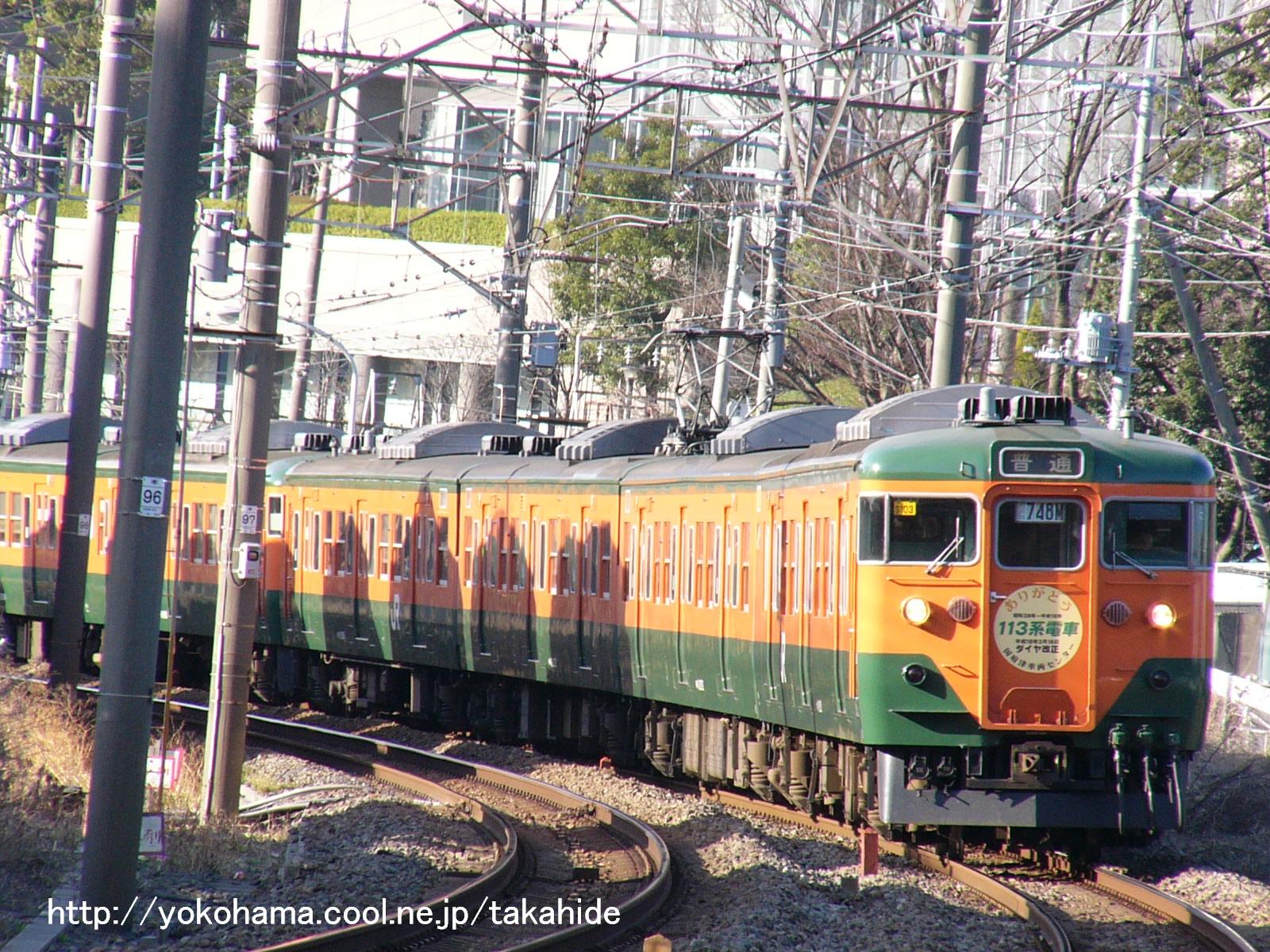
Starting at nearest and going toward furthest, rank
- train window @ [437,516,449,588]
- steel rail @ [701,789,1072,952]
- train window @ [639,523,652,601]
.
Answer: steel rail @ [701,789,1072,952] < train window @ [639,523,652,601] < train window @ [437,516,449,588]

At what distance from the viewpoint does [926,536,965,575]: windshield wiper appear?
11.7 m

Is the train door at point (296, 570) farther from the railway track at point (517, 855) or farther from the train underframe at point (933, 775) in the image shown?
the train underframe at point (933, 775)

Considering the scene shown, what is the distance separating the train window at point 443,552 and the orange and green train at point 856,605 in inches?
1.0

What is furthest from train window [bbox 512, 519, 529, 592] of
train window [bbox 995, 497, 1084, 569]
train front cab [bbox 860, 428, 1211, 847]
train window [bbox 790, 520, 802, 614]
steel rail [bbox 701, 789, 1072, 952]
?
train window [bbox 995, 497, 1084, 569]

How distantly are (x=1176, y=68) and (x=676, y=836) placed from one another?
18878mm

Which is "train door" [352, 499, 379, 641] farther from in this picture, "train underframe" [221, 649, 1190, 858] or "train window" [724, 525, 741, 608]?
"train window" [724, 525, 741, 608]

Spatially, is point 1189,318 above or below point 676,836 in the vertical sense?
above

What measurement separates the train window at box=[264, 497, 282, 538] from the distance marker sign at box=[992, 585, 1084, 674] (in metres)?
14.1

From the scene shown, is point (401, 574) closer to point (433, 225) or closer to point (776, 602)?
point (776, 602)

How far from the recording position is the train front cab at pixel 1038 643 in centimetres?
1164

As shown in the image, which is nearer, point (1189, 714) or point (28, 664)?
point (1189, 714)

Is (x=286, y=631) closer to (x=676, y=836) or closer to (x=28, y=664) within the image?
(x=28, y=664)

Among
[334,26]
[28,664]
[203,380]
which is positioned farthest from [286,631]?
[203,380]

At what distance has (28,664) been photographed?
25891 millimetres
